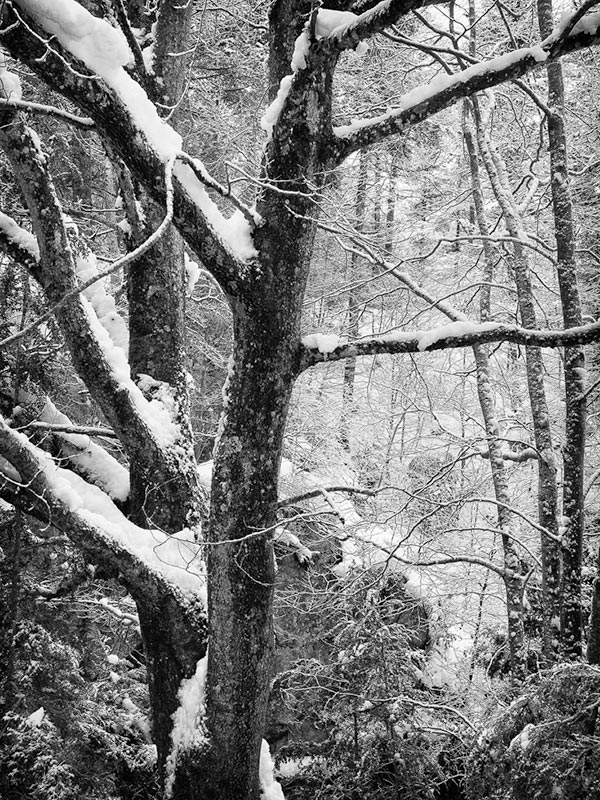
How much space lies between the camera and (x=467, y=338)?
109 inches

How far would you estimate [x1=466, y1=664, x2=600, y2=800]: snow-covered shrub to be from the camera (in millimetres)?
2773

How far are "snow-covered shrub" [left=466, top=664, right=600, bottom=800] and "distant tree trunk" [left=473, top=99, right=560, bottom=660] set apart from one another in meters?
1.25

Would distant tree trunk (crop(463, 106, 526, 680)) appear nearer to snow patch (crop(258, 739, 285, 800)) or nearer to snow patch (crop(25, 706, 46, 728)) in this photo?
snow patch (crop(258, 739, 285, 800))

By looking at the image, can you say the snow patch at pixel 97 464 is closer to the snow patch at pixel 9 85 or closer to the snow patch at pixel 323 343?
the snow patch at pixel 323 343

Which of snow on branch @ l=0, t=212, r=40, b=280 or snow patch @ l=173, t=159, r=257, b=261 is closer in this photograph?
snow patch @ l=173, t=159, r=257, b=261

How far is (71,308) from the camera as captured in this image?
3.16m

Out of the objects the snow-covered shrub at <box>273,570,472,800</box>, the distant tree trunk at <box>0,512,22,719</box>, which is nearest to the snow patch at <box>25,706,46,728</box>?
the distant tree trunk at <box>0,512,22,719</box>

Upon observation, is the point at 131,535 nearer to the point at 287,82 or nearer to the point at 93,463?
the point at 93,463

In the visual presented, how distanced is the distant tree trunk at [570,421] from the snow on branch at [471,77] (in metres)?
2.68

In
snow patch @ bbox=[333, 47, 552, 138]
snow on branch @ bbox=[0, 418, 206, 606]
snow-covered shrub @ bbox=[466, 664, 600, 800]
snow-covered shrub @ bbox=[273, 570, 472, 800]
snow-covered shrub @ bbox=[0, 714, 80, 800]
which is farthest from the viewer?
snow-covered shrub @ bbox=[273, 570, 472, 800]

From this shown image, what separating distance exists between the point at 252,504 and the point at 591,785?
203 centimetres

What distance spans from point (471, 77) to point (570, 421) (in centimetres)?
307

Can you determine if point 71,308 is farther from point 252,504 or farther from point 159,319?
point 252,504

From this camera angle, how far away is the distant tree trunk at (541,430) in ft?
16.1
